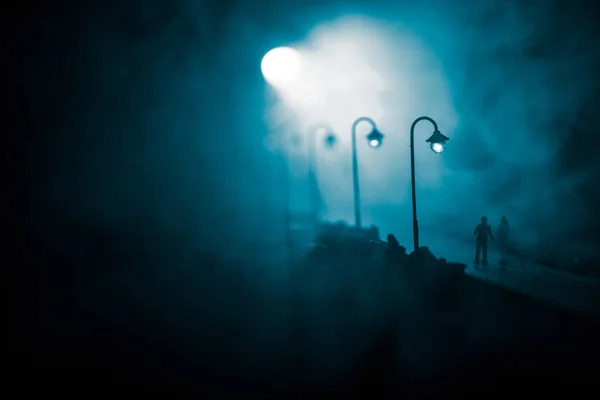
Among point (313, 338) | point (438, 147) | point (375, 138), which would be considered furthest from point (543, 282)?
point (313, 338)

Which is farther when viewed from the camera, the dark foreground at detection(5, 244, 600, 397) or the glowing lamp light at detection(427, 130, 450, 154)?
the glowing lamp light at detection(427, 130, 450, 154)

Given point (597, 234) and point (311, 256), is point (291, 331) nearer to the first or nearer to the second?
point (311, 256)

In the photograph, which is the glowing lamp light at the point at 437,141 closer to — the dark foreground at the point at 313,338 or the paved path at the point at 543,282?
the dark foreground at the point at 313,338

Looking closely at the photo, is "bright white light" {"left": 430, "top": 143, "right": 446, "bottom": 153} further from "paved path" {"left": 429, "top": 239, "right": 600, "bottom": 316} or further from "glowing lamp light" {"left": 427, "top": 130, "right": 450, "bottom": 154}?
"paved path" {"left": 429, "top": 239, "right": 600, "bottom": 316}

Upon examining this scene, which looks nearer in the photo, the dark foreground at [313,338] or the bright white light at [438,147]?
the dark foreground at [313,338]

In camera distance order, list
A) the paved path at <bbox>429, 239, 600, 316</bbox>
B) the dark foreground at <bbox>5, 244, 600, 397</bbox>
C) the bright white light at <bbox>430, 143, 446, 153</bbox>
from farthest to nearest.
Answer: the paved path at <bbox>429, 239, 600, 316</bbox> → the bright white light at <bbox>430, 143, 446, 153</bbox> → the dark foreground at <bbox>5, 244, 600, 397</bbox>

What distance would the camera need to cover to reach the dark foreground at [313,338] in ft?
15.0

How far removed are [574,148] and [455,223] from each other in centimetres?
789

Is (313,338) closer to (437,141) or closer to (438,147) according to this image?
(438,147)


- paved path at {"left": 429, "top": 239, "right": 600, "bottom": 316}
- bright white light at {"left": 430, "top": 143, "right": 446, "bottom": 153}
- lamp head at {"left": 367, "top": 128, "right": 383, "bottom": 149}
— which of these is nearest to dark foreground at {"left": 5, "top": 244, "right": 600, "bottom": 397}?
paved path at {"left": 429, "top": 239, "right": 600, "bottom": 316}

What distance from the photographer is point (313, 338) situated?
5898 millimetres

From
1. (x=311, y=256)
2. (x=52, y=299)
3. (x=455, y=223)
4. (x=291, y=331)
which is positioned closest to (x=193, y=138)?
(x=52, y=299)

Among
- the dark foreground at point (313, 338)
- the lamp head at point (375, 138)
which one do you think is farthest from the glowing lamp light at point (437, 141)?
the lamp head at point (375, 138)

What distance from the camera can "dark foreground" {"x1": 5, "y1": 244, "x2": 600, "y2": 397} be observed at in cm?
458
